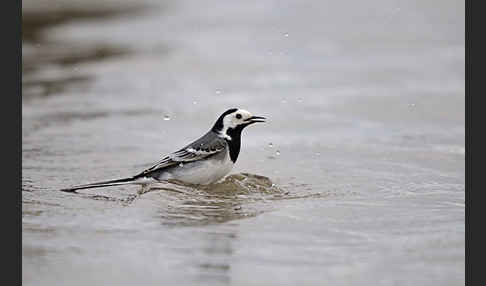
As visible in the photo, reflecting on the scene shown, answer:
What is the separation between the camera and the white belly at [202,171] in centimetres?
844

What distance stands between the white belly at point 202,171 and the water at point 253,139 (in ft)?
0.41

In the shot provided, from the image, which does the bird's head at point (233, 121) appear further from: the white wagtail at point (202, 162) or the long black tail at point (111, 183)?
the long black tail at point (111, 183)

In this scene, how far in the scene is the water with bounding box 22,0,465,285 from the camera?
20.0 ft

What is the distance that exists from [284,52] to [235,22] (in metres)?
1.89

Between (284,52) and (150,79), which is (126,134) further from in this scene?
(284,52)

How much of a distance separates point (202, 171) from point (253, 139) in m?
1.82

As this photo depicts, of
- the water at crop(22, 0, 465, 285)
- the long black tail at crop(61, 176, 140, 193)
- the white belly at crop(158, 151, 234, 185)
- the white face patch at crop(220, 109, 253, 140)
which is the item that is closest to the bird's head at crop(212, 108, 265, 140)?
the white face patch at crop(220, 109, 253, 140)

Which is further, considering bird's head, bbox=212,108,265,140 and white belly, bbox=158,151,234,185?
bird's head, bbox=212,108,265,140

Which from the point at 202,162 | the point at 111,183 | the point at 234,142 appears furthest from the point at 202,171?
the point at 111,183

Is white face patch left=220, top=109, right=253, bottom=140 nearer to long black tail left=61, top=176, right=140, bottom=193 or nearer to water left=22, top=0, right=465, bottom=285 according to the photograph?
water left=22, top=0, right=465, bottom=285

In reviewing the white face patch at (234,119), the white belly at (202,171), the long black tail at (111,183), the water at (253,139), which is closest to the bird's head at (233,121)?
the white face patch at (234,119)

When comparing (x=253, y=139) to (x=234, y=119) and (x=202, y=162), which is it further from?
(x=202, y=162)

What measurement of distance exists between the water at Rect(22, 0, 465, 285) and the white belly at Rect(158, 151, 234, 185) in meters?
0.12

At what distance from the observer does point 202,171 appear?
843 cm
